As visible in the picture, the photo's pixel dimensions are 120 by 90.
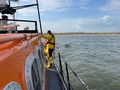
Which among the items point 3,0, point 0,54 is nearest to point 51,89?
point 3,0

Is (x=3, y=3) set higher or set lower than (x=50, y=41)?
higher

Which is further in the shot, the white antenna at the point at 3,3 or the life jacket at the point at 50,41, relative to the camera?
the life jacket at the point at 50,41

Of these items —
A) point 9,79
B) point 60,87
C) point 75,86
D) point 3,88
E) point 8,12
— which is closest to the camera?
point 3,88

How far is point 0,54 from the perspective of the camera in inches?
78.2

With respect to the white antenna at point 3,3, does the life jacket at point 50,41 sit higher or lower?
lower

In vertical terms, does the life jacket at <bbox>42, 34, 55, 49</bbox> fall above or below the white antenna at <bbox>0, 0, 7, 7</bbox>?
below

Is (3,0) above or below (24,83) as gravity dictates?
above

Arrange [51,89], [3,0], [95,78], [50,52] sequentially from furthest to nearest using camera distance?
[95,78] < [50,52] < [3,0] < [51,89]

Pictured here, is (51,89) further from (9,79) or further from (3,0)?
(9,79)

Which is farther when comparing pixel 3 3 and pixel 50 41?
pixel 50 41

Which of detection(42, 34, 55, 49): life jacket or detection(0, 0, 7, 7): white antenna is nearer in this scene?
detection(0, 0, 7, 7): white antenna

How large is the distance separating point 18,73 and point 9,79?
14.3 inches

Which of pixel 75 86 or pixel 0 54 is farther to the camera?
pixel 75 86

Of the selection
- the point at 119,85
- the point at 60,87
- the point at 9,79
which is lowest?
the point at 119,85
